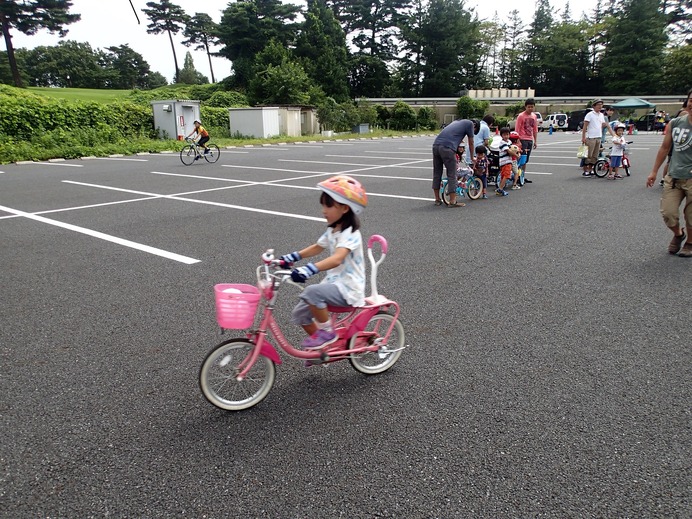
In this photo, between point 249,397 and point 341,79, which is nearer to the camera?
point 249,397

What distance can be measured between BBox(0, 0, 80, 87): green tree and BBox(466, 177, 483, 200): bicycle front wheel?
171 ft

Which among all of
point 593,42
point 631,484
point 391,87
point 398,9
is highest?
point 398,9

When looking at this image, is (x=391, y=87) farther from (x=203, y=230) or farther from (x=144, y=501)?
(x=144, y=501)

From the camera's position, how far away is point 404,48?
70.4 m

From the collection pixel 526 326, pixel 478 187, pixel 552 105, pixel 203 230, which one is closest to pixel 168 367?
pixel 526 326

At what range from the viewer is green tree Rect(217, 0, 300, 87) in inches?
2234

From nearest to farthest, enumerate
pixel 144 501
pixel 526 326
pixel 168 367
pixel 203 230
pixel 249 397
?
pixel 144 501, pixel 249 397, pixel 168 367, pixel 526 326, pixel 203 230

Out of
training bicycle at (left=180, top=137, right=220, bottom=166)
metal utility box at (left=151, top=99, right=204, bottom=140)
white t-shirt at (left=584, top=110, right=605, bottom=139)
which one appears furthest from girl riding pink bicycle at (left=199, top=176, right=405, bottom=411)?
metal utility box at (left=151, top=99, right=204, bottom=140)

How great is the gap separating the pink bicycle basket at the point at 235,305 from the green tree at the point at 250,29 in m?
57.7

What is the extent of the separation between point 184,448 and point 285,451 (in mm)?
539

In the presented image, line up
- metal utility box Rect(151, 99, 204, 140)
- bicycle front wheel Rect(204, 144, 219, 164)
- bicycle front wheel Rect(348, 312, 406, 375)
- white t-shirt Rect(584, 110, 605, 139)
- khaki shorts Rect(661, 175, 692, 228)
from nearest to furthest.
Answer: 1. bicycle front wheel Rect(348, 312, 406, 375)
2. khaki shorts Rect(661, 175, 692, 228)
3. white t-shirt Rect(584, 110, 605, 139)
4. bicycle front wheel Rect(204, 144, 219, 164)
5. metal utility box Rect(151, 99, 204, 140)

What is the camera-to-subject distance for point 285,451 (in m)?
2.58

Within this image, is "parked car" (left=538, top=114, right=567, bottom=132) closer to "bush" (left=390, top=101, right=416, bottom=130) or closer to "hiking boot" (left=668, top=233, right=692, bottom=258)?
"bush" (left=390, top=101, right=416, bottom=130)

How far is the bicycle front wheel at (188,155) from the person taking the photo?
17078 mm
